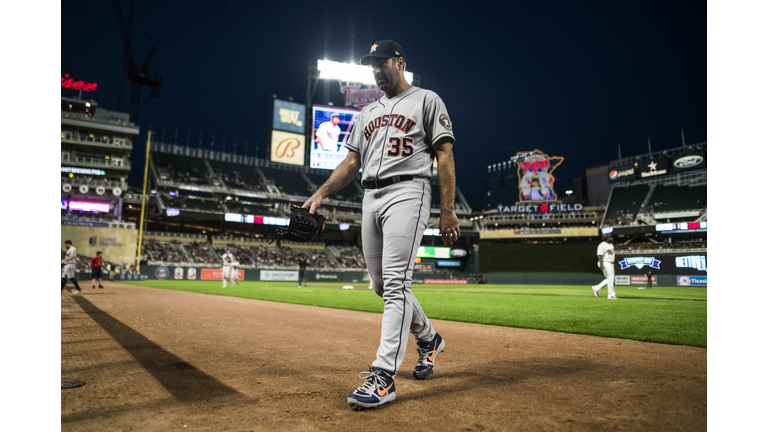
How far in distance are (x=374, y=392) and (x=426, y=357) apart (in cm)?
75

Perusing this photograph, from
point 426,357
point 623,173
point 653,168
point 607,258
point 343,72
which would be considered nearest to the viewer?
point 426,357

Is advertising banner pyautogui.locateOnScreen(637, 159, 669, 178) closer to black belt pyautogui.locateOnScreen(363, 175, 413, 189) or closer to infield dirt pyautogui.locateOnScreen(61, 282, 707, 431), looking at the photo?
infield dirt pyautogui.locateOnScreen(61, 282, 707, 431)

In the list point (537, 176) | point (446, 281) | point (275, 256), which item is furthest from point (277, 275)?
point (537, 176)

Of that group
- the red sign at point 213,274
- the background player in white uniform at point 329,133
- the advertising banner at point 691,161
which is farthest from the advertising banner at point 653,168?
the red sign at point 213,274

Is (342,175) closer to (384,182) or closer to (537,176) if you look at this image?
(384,182)

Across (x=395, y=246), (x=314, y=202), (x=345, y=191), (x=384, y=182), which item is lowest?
(x=395, y=246)

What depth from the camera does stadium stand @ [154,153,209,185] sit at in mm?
42156

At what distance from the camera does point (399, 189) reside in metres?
2.60

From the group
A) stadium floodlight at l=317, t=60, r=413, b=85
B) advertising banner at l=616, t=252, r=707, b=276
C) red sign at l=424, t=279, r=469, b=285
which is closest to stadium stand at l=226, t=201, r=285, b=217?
stadium floodlight at l=317, t=60, r=413, b=85

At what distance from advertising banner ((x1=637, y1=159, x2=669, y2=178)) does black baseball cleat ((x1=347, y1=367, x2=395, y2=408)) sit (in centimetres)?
4647

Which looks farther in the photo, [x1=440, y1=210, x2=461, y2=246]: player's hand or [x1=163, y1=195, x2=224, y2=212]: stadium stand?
[x1=163, y1=195, x2=224, y2=212]: stadium stand
